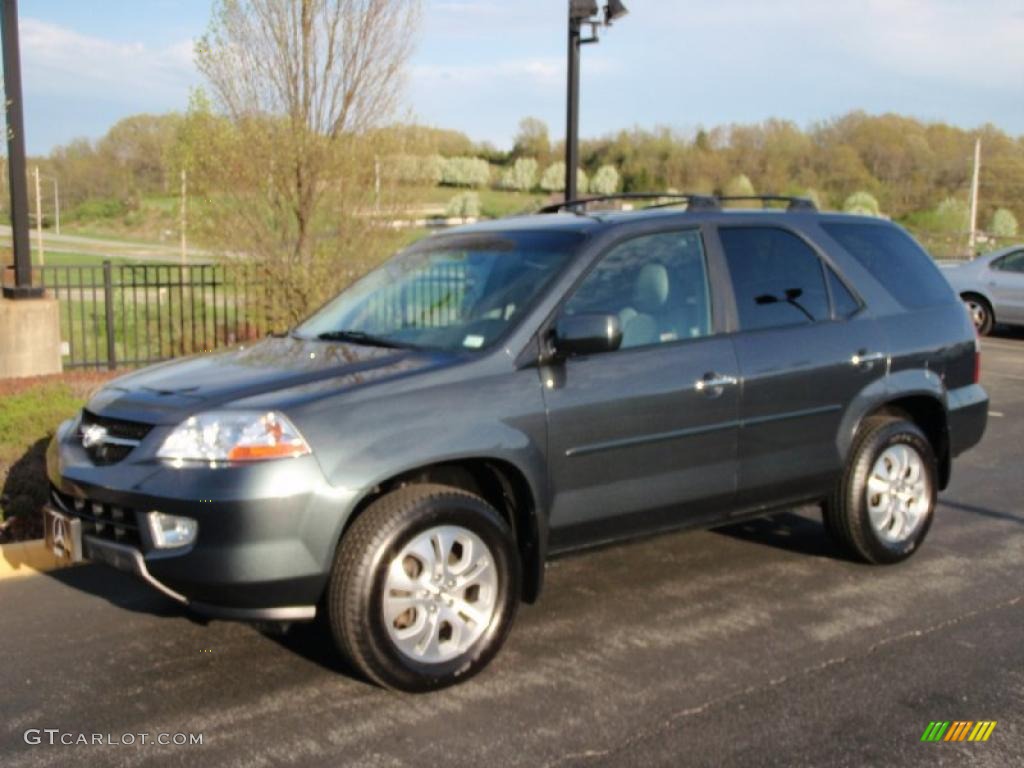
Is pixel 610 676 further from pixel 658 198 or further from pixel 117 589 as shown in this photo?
pixel 658 198

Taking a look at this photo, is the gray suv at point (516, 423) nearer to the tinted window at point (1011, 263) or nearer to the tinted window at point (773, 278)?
the tinted window at point (773, 278)

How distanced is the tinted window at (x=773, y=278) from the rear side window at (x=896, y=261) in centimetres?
34

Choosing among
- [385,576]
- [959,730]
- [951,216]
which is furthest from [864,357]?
[951,216]

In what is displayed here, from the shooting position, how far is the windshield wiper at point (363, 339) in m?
4.61

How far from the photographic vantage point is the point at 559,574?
18.1 ft

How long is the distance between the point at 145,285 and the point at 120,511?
8.53 meters

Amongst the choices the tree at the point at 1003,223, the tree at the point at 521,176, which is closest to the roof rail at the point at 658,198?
the tree at the point at 521,176

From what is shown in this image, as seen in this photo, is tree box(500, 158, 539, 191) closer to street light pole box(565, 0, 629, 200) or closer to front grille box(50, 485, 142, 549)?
street light pole box(565, 0, 629, 200)

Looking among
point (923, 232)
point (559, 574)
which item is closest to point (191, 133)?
point (559, 574)

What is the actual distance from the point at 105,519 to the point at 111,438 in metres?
0.31

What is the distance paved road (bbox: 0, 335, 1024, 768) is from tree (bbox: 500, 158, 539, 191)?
3398 cm

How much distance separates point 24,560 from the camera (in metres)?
5.57

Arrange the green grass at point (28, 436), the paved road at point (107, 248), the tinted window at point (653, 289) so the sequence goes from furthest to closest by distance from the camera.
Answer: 1. the paved road at point (107, 248)
2. the green grass at point (28, 436)
3. the tinted window at point (653, 289)

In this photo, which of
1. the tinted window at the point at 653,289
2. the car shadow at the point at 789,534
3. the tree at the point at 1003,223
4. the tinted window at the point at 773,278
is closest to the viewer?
the tinted window at the point at 653,289
